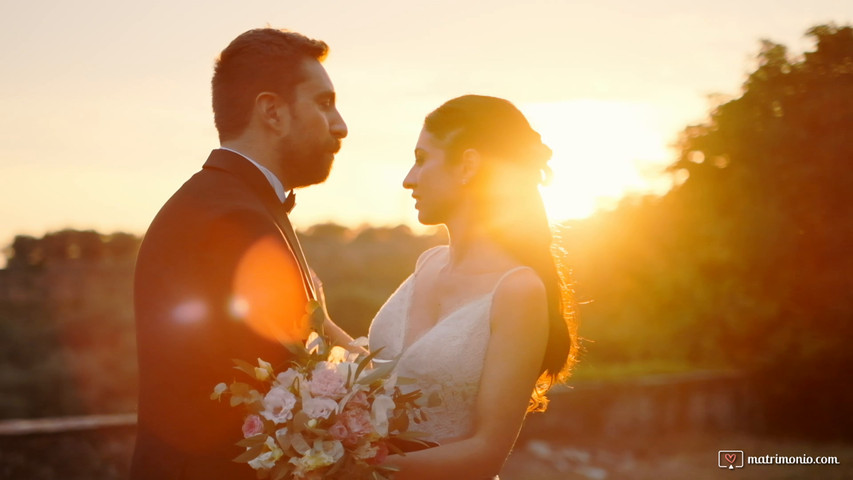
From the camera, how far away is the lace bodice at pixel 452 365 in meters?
4.63

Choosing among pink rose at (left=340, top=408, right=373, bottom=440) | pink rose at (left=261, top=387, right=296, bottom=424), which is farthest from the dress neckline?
pink rose at (left=261, top=387, right=296, bottom=424)

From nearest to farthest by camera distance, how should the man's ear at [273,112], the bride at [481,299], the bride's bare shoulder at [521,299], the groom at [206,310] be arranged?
the groom at [206,310] < the bride at [481,299] < the bride's bare shoulder at [521,299] < the man's ear at [273,112]

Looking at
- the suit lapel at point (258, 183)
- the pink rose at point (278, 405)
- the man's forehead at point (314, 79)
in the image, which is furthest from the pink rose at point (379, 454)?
the man's forehead at point (314, 79)

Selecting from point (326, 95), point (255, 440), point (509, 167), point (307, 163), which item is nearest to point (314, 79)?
point (326, 95)

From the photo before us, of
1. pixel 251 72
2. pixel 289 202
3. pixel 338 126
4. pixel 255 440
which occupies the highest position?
pixel 251 72

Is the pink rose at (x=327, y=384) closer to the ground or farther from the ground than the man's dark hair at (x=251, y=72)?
closer to the ground

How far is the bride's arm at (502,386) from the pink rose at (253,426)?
71 cm

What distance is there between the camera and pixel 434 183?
5023 millimetres

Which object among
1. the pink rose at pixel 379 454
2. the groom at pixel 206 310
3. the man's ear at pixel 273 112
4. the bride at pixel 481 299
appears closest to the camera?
the pink rose at pixel 379 454

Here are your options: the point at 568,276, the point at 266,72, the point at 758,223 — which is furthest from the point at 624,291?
the point at 266,72

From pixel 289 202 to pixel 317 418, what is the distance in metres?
1.70

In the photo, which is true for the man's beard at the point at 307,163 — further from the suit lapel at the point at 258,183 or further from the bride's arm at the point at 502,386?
the bride's arm at the point at 502,386

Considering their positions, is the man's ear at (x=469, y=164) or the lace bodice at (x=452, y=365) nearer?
the lace bodice at (x=452, y=365)

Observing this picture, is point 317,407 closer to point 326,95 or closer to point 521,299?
point 521,299
